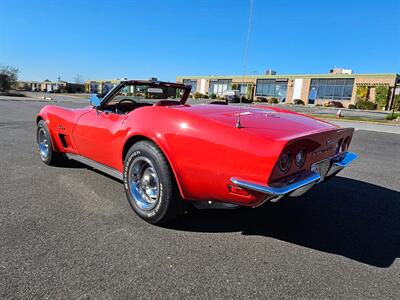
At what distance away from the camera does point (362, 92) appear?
43312 mm

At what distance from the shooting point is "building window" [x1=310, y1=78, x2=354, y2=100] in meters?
45.2

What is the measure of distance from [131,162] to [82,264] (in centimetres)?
108

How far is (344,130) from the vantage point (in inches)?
126

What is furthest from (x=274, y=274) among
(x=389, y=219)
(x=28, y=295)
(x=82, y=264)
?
(x=389, y=219)

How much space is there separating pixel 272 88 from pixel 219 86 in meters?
10.7

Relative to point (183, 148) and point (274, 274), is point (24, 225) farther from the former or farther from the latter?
point (274, 274)

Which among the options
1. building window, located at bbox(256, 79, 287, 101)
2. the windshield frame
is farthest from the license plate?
building window, located at bbox(256, 79, 287, 101)

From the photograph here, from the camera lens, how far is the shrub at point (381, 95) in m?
41.6

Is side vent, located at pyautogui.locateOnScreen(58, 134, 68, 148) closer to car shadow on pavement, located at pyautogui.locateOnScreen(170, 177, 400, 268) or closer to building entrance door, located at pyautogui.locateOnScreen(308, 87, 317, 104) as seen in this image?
car shadow on pavement, located at pyautogui.locateOnScreen(170, 177, 400, 268)

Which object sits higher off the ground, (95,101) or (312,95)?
(312,95)

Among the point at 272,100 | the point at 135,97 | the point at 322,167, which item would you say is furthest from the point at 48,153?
the point at 272,100

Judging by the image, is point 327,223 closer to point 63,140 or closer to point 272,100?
point 63,140

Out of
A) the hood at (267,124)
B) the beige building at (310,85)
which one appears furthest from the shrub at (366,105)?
the hood at (267,124)

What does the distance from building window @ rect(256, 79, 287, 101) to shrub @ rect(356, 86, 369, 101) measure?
11467mm
